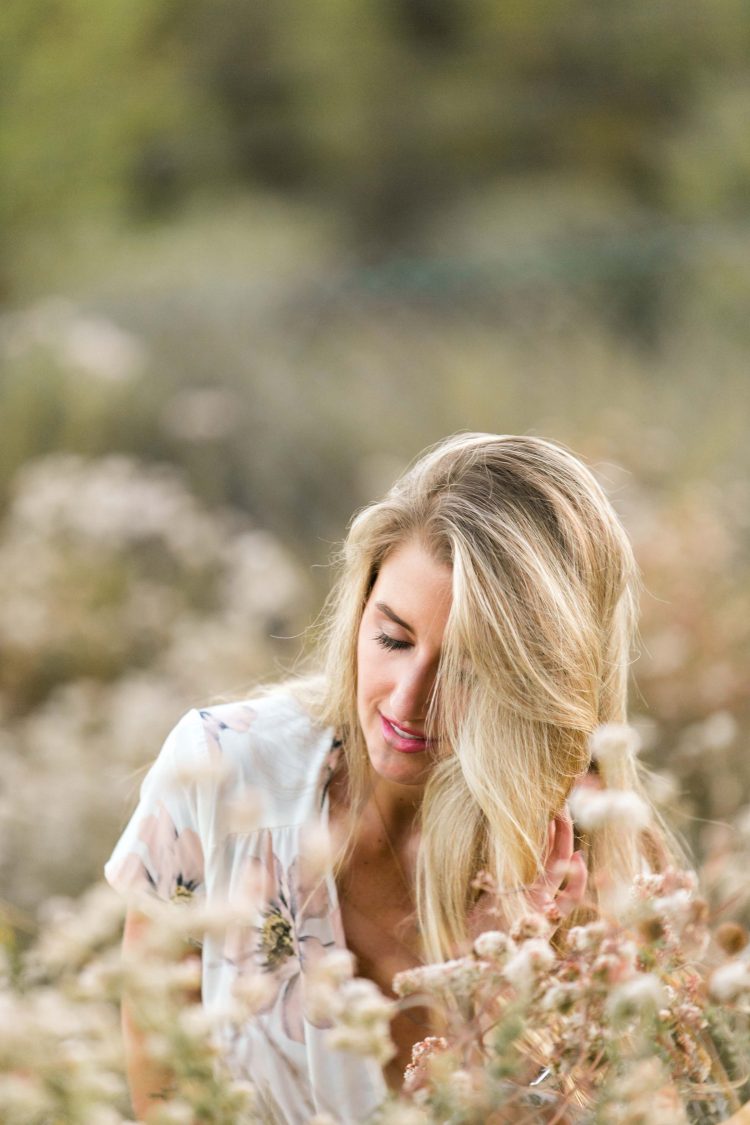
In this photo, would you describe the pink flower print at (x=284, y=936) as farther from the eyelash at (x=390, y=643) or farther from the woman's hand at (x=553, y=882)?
the eyelash at (x=390, y=643)

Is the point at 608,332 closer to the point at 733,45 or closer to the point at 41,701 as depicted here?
the point at 41,701

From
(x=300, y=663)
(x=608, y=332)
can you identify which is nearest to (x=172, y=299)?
(x=608, y=332)

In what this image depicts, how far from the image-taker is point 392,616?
5.53ft

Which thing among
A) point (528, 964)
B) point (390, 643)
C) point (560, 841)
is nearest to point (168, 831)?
point (390, 643)

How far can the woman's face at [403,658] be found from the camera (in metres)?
1.64

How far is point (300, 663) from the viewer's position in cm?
220

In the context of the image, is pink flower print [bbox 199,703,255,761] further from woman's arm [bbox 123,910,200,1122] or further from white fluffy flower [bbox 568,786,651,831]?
white fluffy flower [bbox 568,786,651,831]

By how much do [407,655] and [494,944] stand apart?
0.67 metres

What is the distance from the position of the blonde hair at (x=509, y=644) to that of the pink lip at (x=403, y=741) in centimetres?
3

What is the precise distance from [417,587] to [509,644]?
0.48 feet

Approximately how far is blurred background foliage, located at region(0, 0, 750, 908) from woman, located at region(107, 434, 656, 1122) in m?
0.29

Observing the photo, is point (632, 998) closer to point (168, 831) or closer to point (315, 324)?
point (168, 831)

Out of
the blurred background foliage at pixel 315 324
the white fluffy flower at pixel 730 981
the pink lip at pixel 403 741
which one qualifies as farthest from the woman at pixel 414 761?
the white fluffy flower at pixel 730 981

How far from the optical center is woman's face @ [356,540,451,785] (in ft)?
5.39
